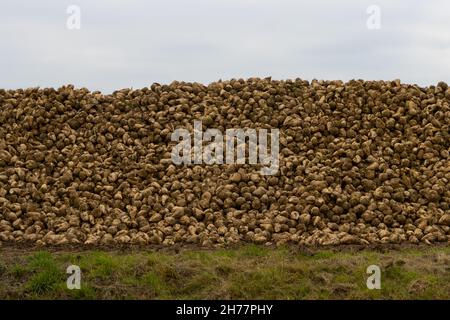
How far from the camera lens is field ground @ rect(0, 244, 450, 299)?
6.77 meters

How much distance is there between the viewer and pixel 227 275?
23.5 ft

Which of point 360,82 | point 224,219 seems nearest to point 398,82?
point 360,82

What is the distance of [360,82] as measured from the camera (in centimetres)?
1130

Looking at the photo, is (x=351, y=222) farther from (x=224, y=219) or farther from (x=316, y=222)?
(x=224, y=219)

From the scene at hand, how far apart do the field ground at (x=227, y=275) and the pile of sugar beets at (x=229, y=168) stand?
32.3 inches

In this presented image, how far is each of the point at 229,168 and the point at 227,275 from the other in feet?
9.10

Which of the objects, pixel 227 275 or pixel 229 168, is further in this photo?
pixel 229 168

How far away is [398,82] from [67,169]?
542cm

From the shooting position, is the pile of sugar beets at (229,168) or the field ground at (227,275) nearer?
the field ground at (227,275)

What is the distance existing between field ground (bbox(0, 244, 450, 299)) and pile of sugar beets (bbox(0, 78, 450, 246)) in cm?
82

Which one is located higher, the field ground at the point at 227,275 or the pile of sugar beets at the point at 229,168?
the pile of sugar beets at the point at 229,168

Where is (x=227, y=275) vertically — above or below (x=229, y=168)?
below

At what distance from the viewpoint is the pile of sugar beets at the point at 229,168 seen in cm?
895

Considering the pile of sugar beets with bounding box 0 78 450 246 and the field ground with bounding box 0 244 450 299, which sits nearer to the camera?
the field ground with bounding box 0 244 450 299
